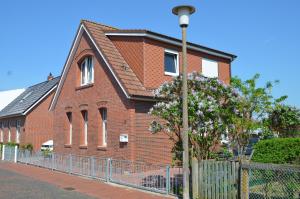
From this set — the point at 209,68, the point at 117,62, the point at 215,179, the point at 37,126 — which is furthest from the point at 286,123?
the point at 37,126

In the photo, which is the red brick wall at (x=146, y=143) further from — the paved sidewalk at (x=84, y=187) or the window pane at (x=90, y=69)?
the window pane at (x=90, y=69)

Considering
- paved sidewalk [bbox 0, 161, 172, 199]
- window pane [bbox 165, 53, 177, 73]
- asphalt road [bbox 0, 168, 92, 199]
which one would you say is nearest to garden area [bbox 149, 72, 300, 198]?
paved sidewalk [bbox 0, 161, 172, 199]

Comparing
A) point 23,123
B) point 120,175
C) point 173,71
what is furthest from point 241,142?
point 23,123

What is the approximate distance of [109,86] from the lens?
1816 centimetres

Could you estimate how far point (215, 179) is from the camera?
9938 millimetres

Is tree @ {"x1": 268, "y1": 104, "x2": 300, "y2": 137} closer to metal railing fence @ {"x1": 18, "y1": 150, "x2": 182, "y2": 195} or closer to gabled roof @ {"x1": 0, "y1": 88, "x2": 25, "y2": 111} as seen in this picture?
metal railing fence @ {"x1": 18, "y1": 150, "x2": 182, "y2": 195}

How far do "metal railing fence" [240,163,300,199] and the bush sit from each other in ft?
7.43

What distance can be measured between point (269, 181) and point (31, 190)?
8.02 metres

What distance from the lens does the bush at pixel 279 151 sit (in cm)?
1133

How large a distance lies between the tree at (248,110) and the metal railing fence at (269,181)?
2.75 m

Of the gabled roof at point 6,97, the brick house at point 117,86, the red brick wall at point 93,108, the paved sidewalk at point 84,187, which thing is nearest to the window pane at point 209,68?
the brick house at point 117,86

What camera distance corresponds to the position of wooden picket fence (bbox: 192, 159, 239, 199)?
31.0 feet

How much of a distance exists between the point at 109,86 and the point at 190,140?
7.79 meters

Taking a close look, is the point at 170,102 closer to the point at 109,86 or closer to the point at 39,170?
the point at 109,86
